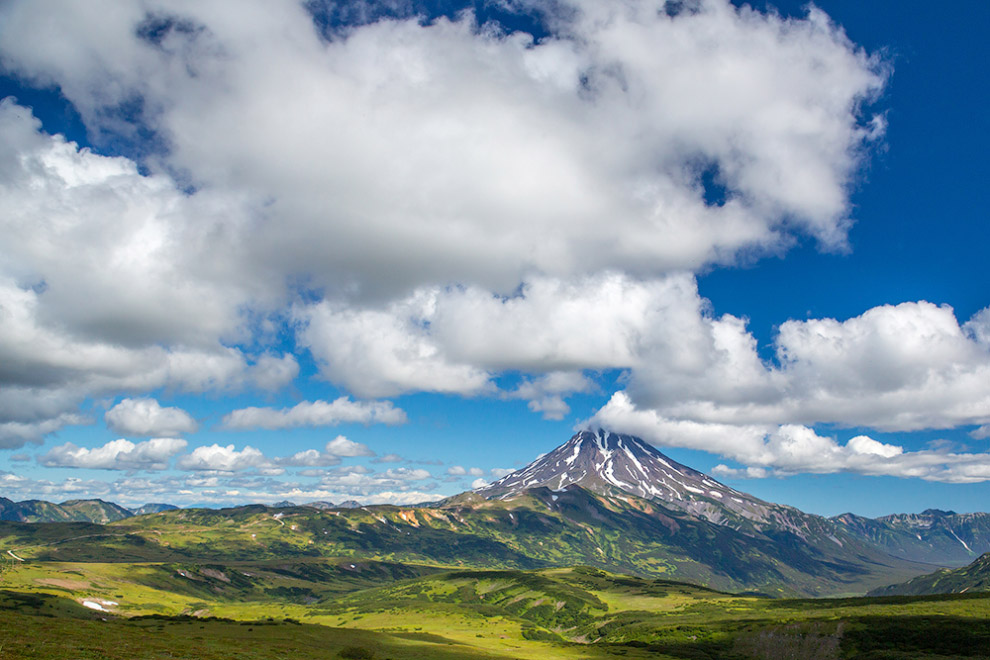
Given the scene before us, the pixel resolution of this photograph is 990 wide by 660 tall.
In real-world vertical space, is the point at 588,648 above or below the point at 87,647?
below

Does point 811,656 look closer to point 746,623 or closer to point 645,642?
point 746,623

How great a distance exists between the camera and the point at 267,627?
136 meters

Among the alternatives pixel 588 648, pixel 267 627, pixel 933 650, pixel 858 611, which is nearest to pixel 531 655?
pixel 588 648

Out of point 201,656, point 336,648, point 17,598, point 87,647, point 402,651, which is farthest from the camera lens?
point 17,598

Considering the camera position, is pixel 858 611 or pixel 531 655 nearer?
pixel 531 655

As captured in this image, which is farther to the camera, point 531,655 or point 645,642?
point 645,642

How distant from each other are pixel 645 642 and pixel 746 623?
35.3 metres

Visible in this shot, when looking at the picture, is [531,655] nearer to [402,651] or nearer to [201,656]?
[402,651]

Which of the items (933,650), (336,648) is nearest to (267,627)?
(336,648)

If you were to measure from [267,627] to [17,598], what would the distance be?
4811 inches

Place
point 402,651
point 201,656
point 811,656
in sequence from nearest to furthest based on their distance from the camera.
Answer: point 201,656
point 402,651
point 811,656

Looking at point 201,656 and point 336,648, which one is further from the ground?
point 201,656

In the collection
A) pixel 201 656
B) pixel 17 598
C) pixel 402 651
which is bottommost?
pixel 17 598

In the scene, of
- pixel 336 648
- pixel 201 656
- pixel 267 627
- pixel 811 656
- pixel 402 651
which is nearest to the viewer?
pixel 201 656
